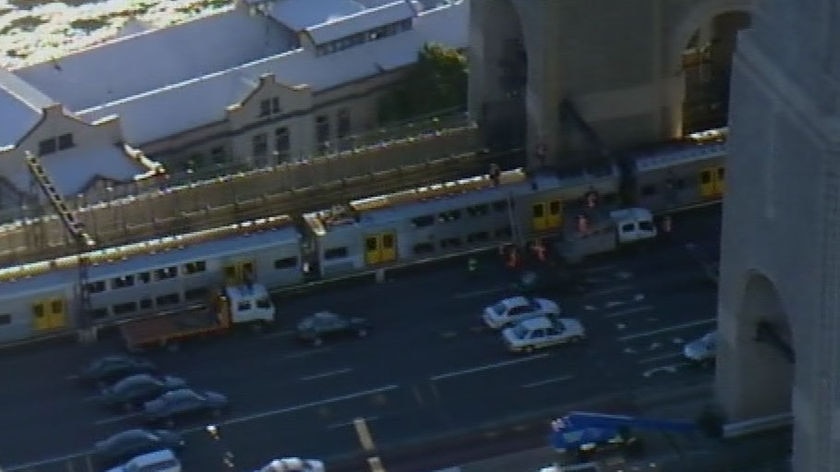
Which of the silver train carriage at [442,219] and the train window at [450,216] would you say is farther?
the train window at [450,216]

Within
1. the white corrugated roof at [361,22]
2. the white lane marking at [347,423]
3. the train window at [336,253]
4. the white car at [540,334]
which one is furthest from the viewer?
the white corrugated roof at [361,22]

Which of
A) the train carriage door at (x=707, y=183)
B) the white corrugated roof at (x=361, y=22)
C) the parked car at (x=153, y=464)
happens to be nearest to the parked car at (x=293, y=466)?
the parked car at (x=153, y=464)

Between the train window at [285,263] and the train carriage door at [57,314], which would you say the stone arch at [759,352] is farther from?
the train carriage door at [57,314]

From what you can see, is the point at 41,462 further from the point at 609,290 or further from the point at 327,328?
the point at 609,290

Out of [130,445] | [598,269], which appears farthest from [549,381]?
[130,445]

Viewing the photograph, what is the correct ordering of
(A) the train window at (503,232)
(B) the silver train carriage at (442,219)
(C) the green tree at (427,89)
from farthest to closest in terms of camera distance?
(C) the green tree at (427,89) → (A) the train window at (503,232) → (B) the silver train carriage at (442,219)

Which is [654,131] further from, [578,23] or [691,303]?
[691,303]

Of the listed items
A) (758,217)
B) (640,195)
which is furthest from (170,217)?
(758,217)
